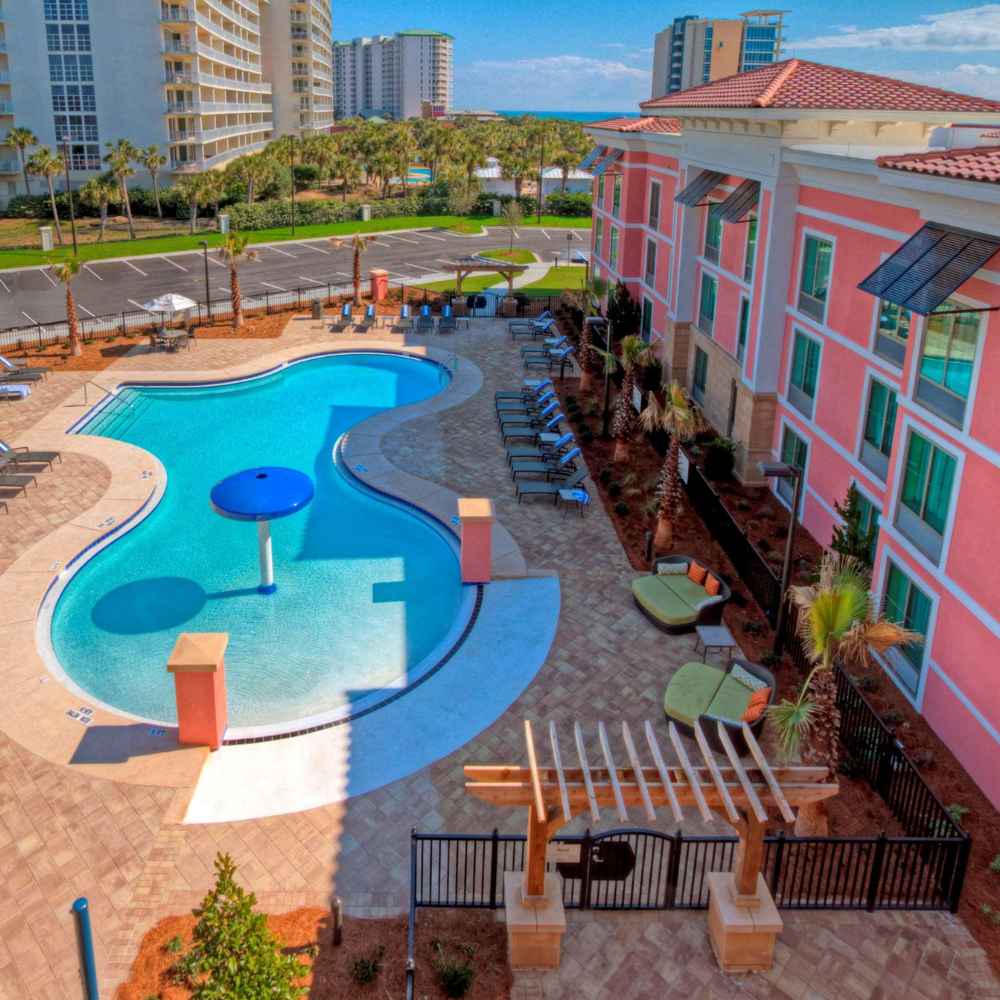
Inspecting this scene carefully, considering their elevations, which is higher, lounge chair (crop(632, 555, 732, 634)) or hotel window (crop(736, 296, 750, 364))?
hotel window (crop(736, 296, 750, 364))

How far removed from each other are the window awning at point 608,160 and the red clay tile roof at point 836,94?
1374 centimetres

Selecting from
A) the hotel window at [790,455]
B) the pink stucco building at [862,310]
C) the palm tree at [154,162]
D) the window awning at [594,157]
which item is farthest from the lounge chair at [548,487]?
the palm tree at [154,162]

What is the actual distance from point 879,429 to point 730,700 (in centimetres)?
778

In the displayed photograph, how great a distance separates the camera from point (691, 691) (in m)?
15.5

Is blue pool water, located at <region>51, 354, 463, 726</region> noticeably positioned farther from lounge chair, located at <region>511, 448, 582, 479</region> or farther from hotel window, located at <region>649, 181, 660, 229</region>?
hotel window, located at <region>649, 181, 660, 229</region>

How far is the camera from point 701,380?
3095cm

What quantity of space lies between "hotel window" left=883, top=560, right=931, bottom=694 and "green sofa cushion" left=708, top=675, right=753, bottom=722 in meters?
3.24

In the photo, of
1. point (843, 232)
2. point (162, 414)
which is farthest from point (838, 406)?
point (162, 414)

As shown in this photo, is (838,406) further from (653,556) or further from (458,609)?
(458,609)

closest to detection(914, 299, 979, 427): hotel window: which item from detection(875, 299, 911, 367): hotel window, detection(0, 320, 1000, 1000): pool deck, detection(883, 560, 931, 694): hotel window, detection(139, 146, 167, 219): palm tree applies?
detection(875, 299, 911, 367): hotel window

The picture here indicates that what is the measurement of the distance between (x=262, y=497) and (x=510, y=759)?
835 cm

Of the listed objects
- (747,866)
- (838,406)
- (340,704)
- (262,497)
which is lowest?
(340,704)

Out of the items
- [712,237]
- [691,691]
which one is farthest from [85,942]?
[712,237]

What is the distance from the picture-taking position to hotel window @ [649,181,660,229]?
35.8 m
